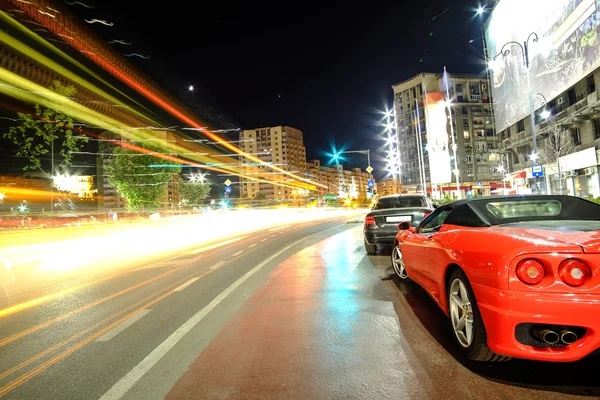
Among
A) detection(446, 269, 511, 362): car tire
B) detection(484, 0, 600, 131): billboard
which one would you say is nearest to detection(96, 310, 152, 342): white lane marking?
detection(446, 269, 511, 362): car tire

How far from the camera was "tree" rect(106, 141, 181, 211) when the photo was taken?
115ft

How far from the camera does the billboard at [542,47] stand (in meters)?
19.8

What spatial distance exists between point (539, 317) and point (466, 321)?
801 mm

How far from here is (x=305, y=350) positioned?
359 centimetres

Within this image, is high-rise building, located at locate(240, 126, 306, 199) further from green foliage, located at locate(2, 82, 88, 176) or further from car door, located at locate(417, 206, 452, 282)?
car door, located at locate(417, 206, 452, 282)

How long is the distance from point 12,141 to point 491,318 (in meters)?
19.9

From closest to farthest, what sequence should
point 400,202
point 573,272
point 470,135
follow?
point 573,272 < point 400,202 < point 470,135

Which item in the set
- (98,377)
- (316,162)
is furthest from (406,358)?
(316,162)

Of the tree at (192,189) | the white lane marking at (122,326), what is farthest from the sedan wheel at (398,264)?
the tree at (192,189)

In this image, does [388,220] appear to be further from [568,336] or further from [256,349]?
[568,336]

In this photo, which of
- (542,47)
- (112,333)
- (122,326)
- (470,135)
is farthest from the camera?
(470,135)

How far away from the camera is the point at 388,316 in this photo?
4.55 metres

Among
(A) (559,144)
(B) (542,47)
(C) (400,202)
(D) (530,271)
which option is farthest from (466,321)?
(A) (559,144)

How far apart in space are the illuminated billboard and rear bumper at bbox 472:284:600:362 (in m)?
31.0
